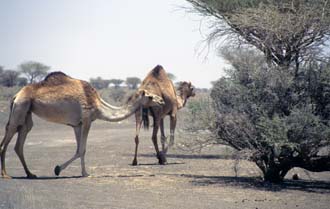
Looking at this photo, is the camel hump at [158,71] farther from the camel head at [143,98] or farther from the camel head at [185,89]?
the camel head at [143,98]

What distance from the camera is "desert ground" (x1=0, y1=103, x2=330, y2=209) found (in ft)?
31.3

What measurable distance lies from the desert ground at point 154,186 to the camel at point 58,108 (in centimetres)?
84

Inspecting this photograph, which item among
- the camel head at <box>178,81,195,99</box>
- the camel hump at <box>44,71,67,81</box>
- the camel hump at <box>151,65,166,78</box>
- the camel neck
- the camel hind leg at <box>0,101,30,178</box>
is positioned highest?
the camel hump at <box>151,65,166,78</box>

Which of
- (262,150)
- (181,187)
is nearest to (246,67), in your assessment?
(262,150)

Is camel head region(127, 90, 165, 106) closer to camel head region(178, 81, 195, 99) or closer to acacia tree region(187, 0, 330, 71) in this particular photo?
acacia tree region(187, 0, 330, 71)

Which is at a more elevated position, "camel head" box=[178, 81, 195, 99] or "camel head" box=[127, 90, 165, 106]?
"camel head" box=[178, 81, 195, 99]

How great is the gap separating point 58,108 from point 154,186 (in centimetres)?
330

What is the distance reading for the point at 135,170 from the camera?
568 inches

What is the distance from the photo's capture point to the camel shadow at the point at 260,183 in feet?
37.8

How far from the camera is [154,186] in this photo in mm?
11516

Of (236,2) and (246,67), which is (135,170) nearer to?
(246,67)

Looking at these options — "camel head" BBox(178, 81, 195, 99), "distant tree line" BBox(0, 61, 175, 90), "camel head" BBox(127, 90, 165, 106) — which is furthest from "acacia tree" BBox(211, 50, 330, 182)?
"distant tree line" BBox(0, 61, 175, 90)

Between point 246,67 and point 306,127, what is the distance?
6.32ft

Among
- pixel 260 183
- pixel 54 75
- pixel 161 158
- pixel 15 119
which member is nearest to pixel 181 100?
pixel 161 158
